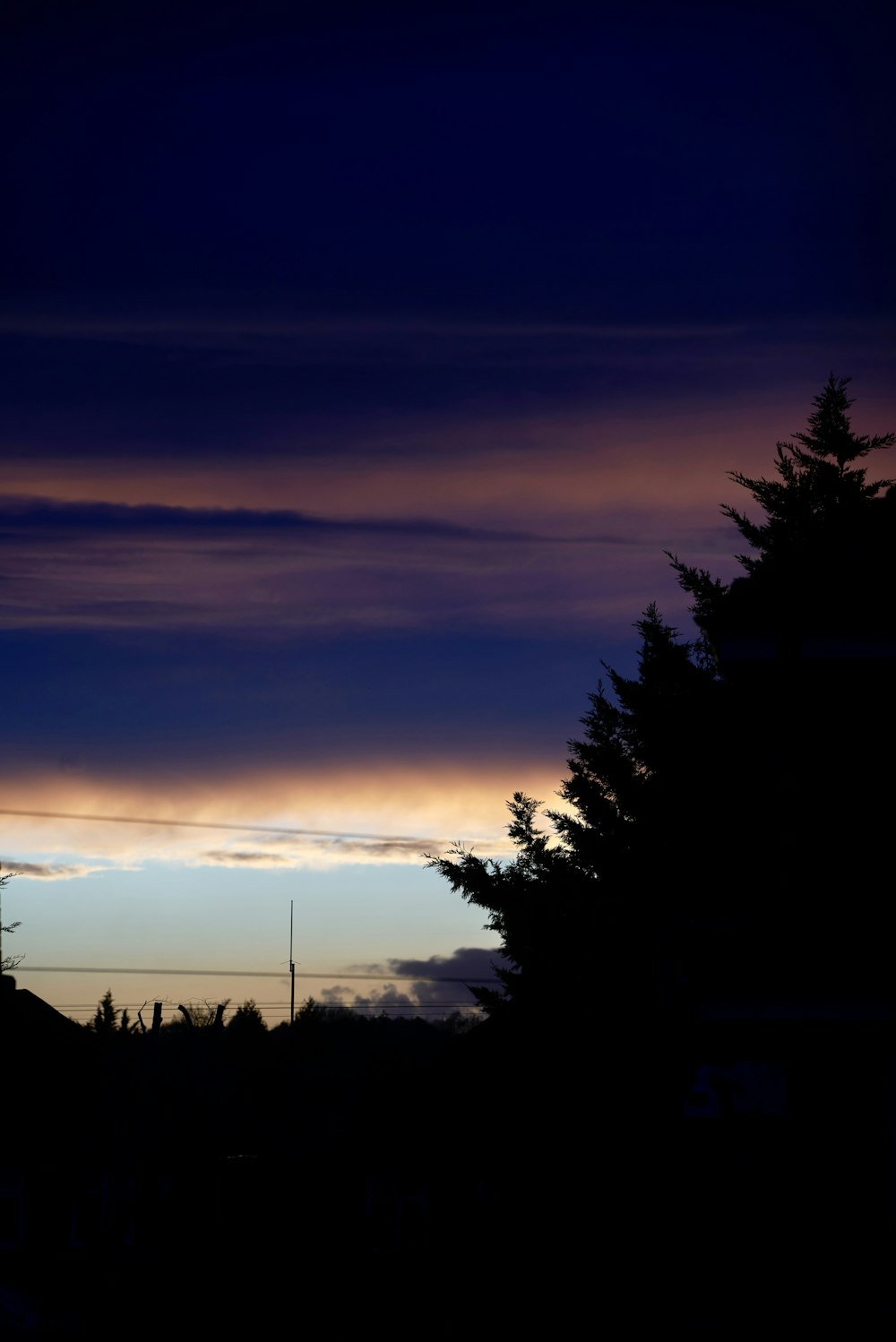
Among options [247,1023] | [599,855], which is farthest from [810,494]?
[247,1023]

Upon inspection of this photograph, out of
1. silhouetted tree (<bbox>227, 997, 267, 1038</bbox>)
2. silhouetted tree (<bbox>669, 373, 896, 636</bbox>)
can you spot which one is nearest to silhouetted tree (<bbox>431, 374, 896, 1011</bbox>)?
silhouetted tree (<bbox>669, 373, 896, 636</bbox>)

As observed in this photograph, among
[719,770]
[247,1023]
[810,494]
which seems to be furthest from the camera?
[247,1023]

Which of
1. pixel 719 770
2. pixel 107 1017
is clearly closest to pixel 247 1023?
pixel 107 1017

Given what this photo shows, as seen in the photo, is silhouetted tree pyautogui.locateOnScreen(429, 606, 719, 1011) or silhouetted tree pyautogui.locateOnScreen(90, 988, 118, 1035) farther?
silhouetted tree pyautogui.locateOnScreen(90, 988, 118, 1035)

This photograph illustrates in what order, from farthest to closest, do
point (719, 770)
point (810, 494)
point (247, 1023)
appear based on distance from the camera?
point (247, 1023), point (810, 494), point (719, 770)

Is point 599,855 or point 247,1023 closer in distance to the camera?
point 599,855

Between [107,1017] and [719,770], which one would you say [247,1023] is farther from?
[719,770]

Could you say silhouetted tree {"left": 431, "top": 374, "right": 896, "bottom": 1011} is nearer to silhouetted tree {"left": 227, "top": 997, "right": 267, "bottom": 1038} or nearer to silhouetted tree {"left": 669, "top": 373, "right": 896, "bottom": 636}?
silhouetted tree {"left": 669, "top": 373, "right": 896, "bottom": 636}

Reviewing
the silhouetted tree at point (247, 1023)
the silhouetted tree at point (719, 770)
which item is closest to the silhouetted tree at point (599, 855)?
the silhouetted tree at point (719, 770)

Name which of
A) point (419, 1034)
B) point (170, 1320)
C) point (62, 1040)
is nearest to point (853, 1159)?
point (170, 1320)

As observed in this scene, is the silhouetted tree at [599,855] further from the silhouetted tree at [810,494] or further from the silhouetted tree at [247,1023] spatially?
the silhouetted tree at [247,1023]

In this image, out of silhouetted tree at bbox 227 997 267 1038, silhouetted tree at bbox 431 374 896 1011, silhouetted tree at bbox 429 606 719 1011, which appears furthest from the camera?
silhouetted tree at bbox 227 997 267 1038

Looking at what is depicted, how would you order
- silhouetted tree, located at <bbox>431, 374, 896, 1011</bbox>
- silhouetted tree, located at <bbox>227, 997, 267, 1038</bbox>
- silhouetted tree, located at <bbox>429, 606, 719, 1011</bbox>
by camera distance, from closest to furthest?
silhouetted tree, located at <bbox>431, 374, 896, 1011</bbox> → silhouetted tree, located at <bbox>429, 606, 719, 1011</bbox> → silhouetted tree, located at <bbox>227, 997, 267, 1038</bbox>

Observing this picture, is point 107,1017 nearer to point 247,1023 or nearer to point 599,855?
point 247,1023
